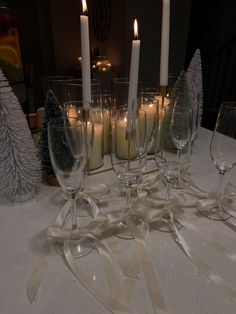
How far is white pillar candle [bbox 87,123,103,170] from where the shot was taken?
0.75m

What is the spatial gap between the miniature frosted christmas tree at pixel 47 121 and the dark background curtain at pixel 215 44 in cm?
260

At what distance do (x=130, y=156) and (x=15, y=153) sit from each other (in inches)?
10.2

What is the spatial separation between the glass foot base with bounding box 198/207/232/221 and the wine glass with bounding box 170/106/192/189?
106 millimetres

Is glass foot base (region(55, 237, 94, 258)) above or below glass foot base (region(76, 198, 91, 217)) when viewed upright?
below

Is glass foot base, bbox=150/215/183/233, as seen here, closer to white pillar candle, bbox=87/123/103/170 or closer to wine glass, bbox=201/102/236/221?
wine glass, bbox=201/102/236/221

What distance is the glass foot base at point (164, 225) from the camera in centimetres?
57

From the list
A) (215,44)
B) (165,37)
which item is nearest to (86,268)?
(165,37)

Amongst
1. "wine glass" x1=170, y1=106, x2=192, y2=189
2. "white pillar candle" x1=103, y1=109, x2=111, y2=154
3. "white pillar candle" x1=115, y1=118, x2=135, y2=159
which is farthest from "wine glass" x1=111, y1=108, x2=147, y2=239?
"white pillar candle" x1=103, y1=109, x2=111, y2=154

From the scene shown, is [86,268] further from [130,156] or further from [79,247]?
[130,156]

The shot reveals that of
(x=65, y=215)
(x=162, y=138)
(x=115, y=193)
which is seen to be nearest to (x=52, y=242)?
Result: (x=65, y=215)

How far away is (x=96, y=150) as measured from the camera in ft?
2.51

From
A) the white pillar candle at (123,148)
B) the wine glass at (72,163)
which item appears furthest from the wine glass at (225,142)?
the wine glass at (72,163)

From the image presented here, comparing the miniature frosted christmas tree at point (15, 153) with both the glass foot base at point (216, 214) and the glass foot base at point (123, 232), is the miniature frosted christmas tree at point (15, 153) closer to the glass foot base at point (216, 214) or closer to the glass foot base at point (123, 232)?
the glass foot base at point (123, 232)

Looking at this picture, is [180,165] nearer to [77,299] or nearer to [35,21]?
[77,299]
